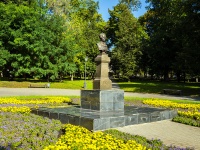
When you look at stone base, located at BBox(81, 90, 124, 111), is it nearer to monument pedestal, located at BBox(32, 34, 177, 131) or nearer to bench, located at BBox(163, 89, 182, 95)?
monument pedestal, located at BBox(32, 34, 177, 131)

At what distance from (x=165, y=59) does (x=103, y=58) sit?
37.0 metres

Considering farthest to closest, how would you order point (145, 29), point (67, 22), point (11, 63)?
point (145, 29) < point (67, 22) < point (11, 63)

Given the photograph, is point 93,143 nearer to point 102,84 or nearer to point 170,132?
point 170,132

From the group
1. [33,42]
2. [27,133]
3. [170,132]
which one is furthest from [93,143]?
[33,42]

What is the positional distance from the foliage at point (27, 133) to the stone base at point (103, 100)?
6.69 ft

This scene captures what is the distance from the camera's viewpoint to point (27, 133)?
6.90 metres

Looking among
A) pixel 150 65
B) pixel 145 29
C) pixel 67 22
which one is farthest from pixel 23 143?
pixel 145 29

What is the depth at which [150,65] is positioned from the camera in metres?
50.2

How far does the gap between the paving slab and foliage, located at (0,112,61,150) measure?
2.47 metres

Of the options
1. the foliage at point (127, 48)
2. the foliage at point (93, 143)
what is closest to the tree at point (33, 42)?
the foliage at point (127, 48)

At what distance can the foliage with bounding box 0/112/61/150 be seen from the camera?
5.88 m

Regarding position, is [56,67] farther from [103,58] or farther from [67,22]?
[103,58]

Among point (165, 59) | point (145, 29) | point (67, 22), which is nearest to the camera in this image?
point (67, 22)

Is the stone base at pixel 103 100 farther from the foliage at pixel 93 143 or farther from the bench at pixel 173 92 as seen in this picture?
the bench at pixel 173 92
